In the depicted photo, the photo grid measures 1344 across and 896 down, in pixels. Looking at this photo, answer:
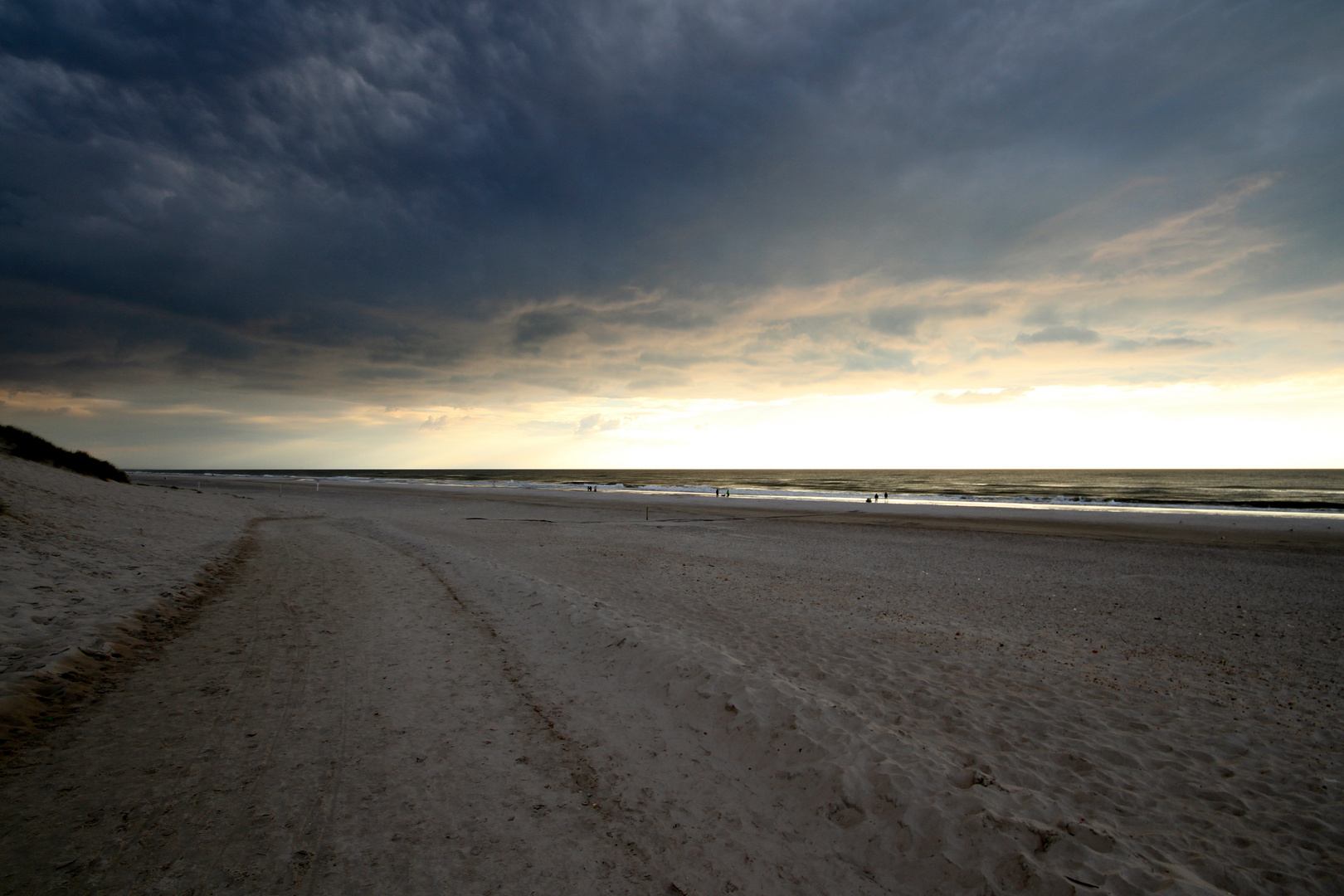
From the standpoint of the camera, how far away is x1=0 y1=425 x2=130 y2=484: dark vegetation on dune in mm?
27645

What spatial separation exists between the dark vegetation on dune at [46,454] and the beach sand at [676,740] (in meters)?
22.1

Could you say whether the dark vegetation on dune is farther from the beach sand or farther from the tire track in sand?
the tire track in sand

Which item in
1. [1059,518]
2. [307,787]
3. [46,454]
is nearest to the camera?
[307,787]

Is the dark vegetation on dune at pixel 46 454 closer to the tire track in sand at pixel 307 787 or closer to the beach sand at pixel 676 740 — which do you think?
the beach sand at pixel 676 740

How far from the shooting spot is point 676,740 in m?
6.34

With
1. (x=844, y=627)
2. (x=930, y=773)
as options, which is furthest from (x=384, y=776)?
(x=844, y=627)

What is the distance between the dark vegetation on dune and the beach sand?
22.1 metres

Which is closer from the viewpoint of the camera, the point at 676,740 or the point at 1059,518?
the point at 676,740

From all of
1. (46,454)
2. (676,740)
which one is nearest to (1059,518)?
(676,740)

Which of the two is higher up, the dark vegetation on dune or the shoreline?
the dark vegetation on dune

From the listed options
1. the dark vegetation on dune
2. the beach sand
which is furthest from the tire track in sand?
the dark vegetation on dune

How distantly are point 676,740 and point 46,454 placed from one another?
1666 inches

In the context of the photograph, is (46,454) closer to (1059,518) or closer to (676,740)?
(676,740)

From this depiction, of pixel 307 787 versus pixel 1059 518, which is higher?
pixel 1059 518
